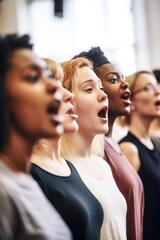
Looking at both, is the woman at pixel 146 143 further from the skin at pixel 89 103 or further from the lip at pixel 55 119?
the lip at pixel 55 119

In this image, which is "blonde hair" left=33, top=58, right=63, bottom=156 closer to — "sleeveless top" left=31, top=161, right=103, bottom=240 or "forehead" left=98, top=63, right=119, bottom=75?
"sleeveless top" left=31, top=161, right=103, bottom=240

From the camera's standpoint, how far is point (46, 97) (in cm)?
70

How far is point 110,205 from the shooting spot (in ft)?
3.67

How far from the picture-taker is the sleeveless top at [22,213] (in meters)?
0.62

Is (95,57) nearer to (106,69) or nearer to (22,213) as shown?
(106,69)

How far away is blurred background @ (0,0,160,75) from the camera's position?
2.90 metres

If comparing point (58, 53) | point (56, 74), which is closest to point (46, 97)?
point (56, 74)

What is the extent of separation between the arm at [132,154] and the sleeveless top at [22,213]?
83 cm

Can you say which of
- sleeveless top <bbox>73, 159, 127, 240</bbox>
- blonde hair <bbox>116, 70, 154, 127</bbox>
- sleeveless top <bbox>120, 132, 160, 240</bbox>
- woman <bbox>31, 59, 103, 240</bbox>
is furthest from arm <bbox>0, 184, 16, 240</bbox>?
blonde hair <bbox>116, 70, 154, 127</bbox>

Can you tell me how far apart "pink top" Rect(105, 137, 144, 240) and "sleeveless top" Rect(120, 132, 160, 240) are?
0.28 ft

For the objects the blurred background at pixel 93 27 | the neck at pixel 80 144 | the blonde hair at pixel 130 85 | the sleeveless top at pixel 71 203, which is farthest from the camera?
the blurred background at pixel 93 27

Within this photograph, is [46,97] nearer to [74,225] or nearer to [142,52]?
A: [74,225]

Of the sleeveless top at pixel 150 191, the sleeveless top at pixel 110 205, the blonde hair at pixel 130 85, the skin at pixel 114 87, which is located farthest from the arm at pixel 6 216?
the blonde hair at pixel 130 85

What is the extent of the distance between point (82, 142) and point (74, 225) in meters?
0.30
